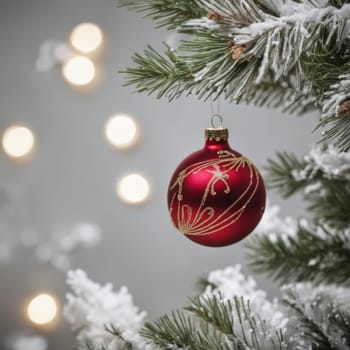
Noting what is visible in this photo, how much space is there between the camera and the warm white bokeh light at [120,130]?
4.30ft

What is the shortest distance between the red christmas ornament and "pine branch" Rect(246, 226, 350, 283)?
0.71 ft

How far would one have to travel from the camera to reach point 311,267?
0.84 m

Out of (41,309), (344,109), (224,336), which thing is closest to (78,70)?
(41,309)

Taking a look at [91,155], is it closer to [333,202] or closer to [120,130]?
[120,130]

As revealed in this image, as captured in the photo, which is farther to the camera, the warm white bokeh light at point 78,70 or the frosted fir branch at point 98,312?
the warm white bokeh light at point 78,70

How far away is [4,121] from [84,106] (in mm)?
180

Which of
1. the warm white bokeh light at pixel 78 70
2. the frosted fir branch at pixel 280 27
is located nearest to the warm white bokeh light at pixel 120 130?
the warm white bokeh light at pixel 78 70

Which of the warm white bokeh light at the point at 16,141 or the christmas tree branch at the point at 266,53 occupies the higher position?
the warm white bokeh light at the point at 16,141

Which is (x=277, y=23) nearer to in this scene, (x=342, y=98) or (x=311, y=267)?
(x=342, y=98)

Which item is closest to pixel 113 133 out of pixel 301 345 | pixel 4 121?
pixel 4 121

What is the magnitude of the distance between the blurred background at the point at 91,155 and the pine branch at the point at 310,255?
488mm

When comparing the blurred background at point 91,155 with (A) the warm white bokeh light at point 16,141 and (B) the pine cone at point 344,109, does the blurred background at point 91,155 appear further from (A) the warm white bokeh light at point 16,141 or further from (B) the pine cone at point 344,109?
(B) the pine cone at point 344,109

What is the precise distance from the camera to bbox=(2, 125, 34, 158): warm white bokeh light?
127 centimetres

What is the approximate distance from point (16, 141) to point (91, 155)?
0.17 metres
